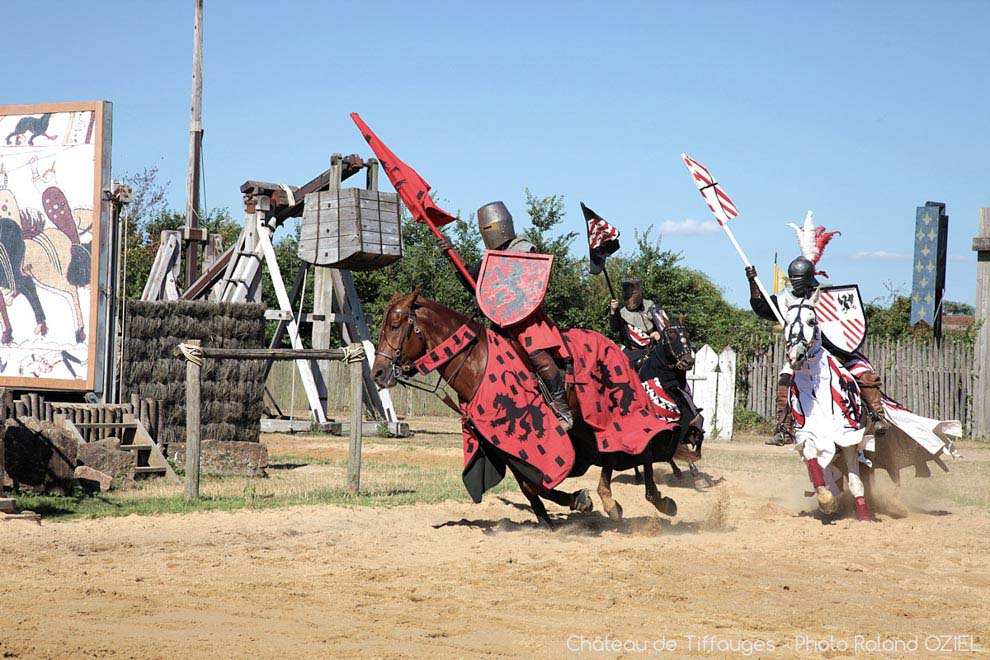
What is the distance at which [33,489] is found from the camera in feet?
31.9

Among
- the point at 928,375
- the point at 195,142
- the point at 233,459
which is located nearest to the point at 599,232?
the point at 233,459

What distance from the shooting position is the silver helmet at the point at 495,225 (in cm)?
827

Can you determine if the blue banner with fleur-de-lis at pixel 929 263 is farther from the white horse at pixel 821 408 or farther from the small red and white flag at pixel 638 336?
the white horse at pixel 821 408

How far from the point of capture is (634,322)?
40.0 feet

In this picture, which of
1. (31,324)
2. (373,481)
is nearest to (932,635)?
(373,481)

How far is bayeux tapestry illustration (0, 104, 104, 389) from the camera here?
10906mm

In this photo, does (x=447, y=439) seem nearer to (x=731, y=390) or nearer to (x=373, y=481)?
(x=731, y=390)

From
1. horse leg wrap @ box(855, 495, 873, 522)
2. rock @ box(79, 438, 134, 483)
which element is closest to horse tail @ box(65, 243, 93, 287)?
rock @ box(79, 438, 134, 483)

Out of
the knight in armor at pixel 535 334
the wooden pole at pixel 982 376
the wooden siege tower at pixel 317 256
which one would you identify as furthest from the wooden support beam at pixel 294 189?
the wooden pole at pixel 982 376

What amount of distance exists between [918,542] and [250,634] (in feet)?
18.0

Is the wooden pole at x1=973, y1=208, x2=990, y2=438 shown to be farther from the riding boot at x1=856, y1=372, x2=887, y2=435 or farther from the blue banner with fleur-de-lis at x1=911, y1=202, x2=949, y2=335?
the riding boot at x1=856, y1=372, x2=887, y2=435

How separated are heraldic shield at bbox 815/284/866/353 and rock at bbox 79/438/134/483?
22.4 feet

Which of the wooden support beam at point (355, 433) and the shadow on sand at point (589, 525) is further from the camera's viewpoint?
the wooden support beam at point (355, 433)

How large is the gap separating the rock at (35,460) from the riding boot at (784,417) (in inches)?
251
